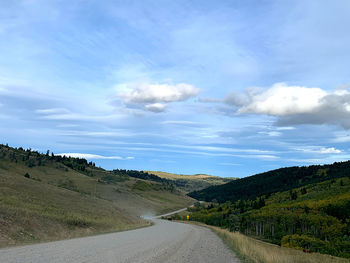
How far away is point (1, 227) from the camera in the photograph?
2466 centimetres

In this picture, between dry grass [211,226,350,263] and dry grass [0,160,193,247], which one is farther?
dry grass [0,160,193,247]

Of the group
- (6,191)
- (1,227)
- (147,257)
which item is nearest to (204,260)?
(147,257)

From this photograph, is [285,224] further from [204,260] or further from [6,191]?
[204,260]

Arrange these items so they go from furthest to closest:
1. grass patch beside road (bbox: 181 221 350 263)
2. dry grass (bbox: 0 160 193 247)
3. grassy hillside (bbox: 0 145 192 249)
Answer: grassy hillside (bbox: 0 145 192 249)
dry grass (bbox: 0 160 193 247)
grass patch beside road (bbox: 181 221 350 263)

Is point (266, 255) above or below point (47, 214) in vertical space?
above

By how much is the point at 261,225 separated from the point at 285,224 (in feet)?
38.4

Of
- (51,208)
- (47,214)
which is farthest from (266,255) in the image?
(51,208)

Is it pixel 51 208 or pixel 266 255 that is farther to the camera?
pixel 51 208

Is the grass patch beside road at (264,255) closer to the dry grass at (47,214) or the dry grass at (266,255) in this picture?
the dry grass at (266,255)

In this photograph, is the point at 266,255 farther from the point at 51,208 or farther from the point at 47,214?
the point at 51,208

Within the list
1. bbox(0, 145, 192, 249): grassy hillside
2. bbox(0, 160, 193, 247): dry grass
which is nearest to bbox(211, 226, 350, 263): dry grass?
bbox(0, 160, 193, 247): dry grass

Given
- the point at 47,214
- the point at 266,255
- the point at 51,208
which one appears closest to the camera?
the point at 266,255

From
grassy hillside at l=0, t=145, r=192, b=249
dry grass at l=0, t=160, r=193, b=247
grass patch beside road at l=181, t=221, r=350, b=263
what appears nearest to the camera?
grass patch beside road at l=181, t=221, r=350, b=263

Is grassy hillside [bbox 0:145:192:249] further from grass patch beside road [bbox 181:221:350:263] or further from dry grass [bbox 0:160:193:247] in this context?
grass patch beside road [bbox 181:221:350:263]
